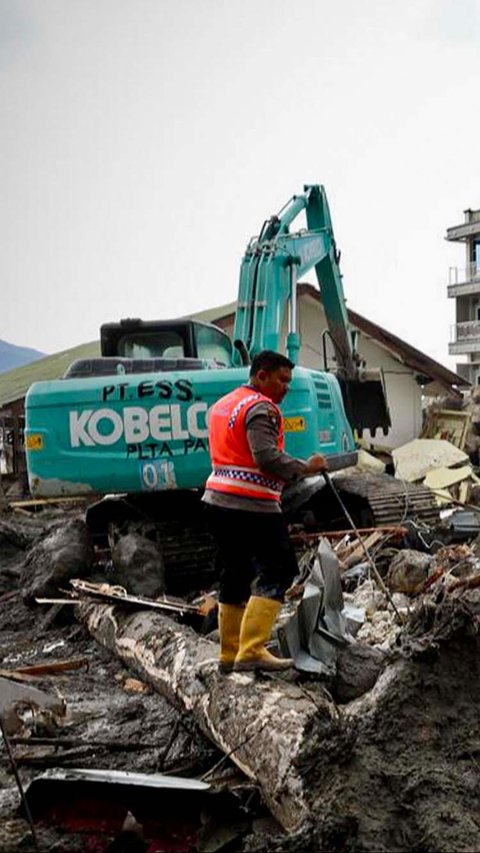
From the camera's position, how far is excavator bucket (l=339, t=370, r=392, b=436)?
12195 millimetres

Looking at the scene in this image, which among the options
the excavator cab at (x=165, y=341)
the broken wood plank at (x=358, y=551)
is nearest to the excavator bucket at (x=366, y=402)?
the excavator cab at (x=165, y=341)

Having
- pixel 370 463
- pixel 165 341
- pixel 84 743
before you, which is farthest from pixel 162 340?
pixel 370 463

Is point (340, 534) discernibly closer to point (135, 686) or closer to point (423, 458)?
point (135, 686)

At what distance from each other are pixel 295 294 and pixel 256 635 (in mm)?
5724

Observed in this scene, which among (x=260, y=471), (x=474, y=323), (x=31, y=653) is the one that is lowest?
(x=31, y=653)

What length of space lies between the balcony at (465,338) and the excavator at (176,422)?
3609cm

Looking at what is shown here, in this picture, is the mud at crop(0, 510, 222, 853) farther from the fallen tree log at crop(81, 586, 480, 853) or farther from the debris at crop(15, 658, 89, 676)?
the fallen tree log at crop(81, 586, 480, 853)

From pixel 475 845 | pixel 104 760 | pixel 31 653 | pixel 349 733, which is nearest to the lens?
pixel 475 845

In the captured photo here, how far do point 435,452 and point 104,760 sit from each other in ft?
53.5

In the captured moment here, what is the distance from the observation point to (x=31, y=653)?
6.95 m

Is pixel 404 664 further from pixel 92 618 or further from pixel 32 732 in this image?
pixel 92 618

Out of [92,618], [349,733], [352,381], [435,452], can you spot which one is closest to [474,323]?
[435,452]

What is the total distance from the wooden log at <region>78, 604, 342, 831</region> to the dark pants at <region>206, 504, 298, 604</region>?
45cm

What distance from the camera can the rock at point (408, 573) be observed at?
276 inches
